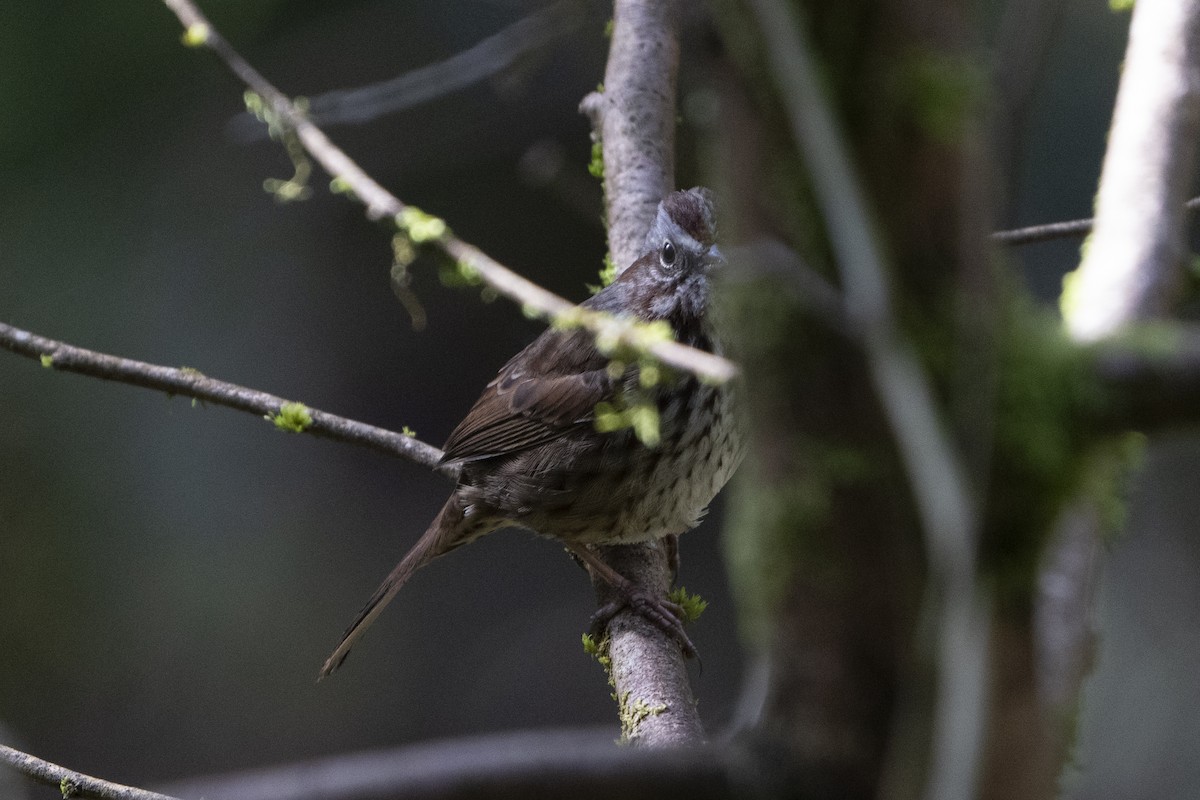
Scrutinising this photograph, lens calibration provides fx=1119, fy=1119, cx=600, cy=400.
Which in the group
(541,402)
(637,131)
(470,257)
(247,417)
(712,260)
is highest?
(247,417)

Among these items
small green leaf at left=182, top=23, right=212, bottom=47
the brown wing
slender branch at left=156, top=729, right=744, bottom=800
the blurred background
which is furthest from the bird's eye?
the blurred background

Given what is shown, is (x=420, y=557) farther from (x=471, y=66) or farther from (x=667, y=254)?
(x=471, y=66)

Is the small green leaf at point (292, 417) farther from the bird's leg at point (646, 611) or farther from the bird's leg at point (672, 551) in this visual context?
the bird's leg at point (672, 551)

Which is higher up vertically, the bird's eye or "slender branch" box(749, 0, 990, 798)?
the bird's eye

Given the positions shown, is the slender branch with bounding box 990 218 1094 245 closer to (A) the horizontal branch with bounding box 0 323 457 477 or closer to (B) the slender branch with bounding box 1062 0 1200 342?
(B) the slender branch with bounding box 1062 0 1200 342

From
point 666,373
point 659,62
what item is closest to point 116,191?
point 659,62

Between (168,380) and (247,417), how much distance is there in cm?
448

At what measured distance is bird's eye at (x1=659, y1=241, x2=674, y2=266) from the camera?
9.82ft

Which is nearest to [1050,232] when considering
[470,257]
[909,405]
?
[470,257]

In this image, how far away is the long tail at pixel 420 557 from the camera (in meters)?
3.42

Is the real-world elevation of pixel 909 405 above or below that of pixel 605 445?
below

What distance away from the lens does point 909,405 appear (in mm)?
827

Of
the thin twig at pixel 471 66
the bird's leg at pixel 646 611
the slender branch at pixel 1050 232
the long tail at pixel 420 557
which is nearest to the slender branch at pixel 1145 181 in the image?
the slender branch at pixel 1050 232

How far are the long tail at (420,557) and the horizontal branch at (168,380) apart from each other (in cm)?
68
